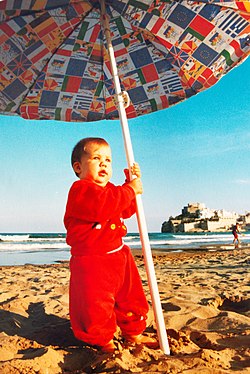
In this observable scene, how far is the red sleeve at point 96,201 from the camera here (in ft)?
7.25

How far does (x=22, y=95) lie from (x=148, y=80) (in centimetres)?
122

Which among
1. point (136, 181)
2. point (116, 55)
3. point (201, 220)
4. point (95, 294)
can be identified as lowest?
point (201, 220)

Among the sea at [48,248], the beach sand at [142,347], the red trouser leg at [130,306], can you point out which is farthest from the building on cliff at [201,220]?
the red trouser leg at [130,306]

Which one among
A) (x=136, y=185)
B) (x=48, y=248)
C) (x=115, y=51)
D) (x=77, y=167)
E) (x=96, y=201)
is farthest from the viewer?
(x=48, y=248)

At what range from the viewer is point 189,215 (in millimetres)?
66688

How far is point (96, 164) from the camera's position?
2422 mm

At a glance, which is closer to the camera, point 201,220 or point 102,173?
point 102,173

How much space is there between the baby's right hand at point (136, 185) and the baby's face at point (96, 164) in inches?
8.5

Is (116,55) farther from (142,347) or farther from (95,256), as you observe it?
(142,347)

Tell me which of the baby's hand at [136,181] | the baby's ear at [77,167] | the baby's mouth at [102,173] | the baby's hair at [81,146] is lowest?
the baby's hand at [136,181]

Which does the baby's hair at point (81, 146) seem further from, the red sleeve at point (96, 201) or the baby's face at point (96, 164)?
the red sleeve at point (96, 201)

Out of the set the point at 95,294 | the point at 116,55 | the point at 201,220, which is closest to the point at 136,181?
the point at 95,294

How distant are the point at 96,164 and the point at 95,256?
0.66m

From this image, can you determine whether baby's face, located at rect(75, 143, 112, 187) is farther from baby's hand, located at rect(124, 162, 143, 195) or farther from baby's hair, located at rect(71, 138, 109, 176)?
baby's hand, located at rect(124, 162, 143, 195)
